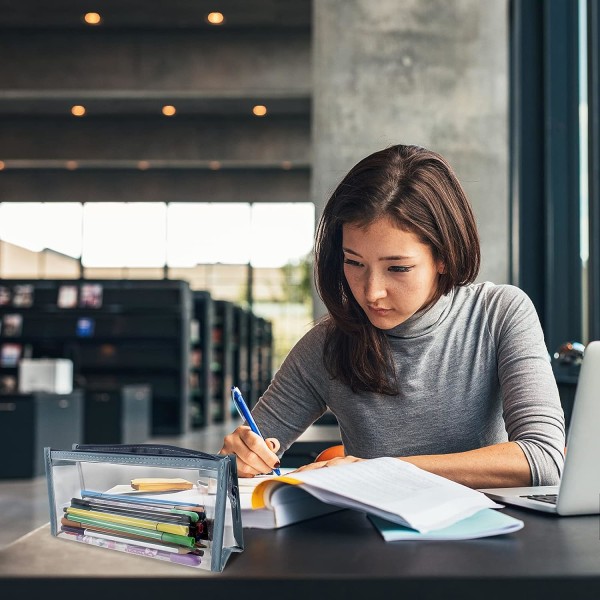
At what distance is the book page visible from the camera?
899 millimetres

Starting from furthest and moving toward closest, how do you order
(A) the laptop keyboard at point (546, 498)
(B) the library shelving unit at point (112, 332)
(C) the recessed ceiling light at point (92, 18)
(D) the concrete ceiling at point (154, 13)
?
(B) the library shelving unit at point (112, 332)
(C) the recessed ceiling light at point (92, 18)
(D) the concrete ceiling at point (154, 13)
(A) the laptop keyboard at point (546, 498)

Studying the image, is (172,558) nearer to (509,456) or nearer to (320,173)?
(509,456)

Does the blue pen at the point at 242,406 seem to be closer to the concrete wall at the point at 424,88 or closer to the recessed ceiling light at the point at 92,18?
the concrete wall at the point at 424,88

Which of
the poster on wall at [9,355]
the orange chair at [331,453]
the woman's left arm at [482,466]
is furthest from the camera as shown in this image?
the poster on wall at [9,355]

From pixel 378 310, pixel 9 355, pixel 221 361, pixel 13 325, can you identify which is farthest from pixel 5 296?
pixel 378 310

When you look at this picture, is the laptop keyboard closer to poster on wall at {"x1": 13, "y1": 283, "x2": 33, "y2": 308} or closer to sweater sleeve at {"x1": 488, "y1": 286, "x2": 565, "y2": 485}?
sweater sleeve at {"x1": 488, "y1": 286, "x2": 565, "y2": 485}

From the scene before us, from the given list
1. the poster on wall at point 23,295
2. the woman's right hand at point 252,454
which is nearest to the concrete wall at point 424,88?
the woman's right hand at point 252,454

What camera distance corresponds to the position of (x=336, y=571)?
2.50ft

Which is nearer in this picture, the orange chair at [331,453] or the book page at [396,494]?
the book page at [396,494]

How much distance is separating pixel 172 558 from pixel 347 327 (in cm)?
86

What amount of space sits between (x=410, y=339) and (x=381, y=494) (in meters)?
0.73

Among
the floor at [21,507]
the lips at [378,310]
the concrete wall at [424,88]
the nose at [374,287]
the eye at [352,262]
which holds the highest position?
the concrete wall at [424,88]

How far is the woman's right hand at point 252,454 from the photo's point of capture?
135 cm

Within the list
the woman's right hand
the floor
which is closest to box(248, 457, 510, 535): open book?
the woman's right hand
